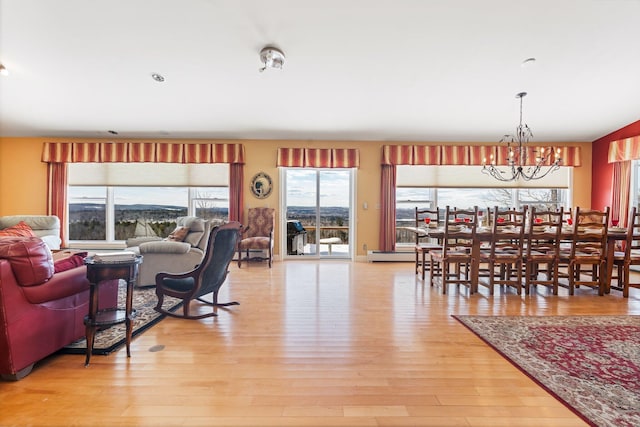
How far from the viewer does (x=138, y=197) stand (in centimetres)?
632

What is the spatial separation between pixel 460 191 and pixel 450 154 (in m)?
0.87

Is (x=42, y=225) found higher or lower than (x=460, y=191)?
lower

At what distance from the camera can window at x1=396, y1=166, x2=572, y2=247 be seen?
20.6 ft

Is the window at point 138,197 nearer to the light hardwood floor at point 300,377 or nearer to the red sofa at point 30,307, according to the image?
the light hardwood floor at point 300,377

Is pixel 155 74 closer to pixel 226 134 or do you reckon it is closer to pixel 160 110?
pixel 160 110

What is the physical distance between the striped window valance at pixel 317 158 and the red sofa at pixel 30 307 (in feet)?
14.3

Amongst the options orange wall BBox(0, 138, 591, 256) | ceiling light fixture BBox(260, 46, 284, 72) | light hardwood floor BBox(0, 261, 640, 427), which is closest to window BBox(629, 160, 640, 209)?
orange wall BBox(0, 138, 591, 256)

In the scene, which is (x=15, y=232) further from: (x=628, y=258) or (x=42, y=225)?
(x=628, y=258)

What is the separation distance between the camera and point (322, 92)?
450 cm

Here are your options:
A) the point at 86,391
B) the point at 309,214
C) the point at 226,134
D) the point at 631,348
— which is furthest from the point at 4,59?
the point at 631,348

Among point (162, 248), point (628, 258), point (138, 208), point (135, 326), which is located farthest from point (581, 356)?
point (138, 208)

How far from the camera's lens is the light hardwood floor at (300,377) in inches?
60.9

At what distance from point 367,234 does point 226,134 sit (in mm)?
3659

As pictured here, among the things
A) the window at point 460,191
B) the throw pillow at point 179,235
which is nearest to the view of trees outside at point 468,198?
the window at point 460,191
